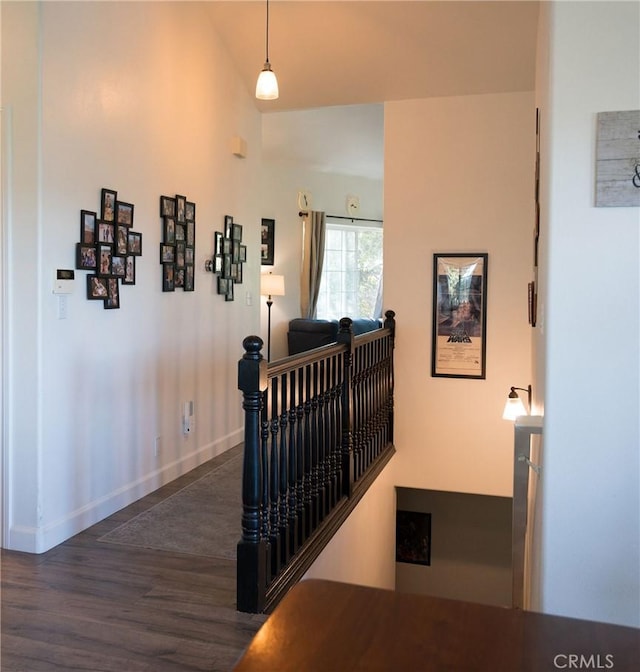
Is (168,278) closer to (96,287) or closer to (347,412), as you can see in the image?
(96,287)

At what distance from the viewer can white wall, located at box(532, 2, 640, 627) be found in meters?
2.21

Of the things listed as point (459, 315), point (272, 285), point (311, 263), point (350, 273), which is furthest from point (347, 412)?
point (350, 273)

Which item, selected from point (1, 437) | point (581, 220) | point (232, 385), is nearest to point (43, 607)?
point (1, 437)

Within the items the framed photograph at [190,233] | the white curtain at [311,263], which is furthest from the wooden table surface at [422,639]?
the white curtain at [311,263]

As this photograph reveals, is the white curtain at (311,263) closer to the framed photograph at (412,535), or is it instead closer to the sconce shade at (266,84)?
the framed photograph at (412,535)

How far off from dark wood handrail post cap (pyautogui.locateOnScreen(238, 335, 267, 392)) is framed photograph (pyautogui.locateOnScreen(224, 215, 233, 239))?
2842 mm

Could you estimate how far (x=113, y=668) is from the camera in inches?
92.7

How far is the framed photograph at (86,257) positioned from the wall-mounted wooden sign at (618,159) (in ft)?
8.38

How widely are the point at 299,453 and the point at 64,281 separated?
1492mm

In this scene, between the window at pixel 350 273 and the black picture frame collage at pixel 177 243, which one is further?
the window at pixel 350 273

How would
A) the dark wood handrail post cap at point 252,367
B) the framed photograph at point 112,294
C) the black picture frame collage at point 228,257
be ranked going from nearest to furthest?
the dark wood handrail post cap at point 252,367, the framed photograph at point 112,294, the black picture frame collage at point 228,257

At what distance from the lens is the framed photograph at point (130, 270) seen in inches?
156

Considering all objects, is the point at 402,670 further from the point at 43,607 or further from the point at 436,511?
the point at 436,511

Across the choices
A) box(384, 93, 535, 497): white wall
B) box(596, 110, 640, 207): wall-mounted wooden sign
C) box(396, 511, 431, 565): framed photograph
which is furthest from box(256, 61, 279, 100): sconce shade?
box(396, 511, 431, 565): framed photograph
